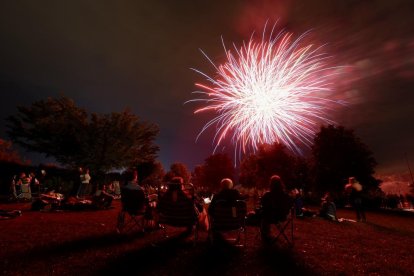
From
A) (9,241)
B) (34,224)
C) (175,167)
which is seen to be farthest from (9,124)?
(175,167)

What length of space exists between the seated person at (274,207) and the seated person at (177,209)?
6.04 ft

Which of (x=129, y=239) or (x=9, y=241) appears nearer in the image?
(x=9, y=241)

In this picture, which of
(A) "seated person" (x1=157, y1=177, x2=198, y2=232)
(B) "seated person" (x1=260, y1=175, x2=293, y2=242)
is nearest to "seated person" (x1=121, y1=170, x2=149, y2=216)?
(A) "seated person" (x1=157, y1=177, x2=198, y2=232)

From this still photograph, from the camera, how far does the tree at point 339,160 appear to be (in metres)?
36.7

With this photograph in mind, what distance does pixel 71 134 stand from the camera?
31.6 meters

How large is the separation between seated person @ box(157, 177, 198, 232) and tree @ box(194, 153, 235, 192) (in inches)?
2876

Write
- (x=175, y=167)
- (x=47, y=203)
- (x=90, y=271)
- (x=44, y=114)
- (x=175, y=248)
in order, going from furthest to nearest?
1. (x=175, y=167)
2. (x=44, y=114)
3. (x=47, y=203)
4. (x=175, y=248)
5. (x=90, y=271)

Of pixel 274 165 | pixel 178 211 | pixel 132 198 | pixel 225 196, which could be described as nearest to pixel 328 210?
pixel 225 196

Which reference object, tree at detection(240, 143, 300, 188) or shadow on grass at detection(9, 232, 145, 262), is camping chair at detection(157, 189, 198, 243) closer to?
shadow on grass at detection(9, 232, 145, 262)

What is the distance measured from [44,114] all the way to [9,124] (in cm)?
416

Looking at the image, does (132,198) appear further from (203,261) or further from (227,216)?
(203,261)

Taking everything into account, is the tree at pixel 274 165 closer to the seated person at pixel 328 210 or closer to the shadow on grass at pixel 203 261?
the seated person at pixel 328 210

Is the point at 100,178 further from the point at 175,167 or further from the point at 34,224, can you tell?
the point at 175,167

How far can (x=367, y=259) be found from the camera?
5.70 meters
